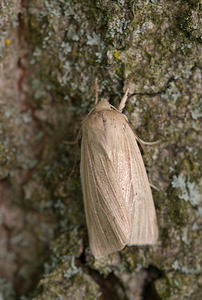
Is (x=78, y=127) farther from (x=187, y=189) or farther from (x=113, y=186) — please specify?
(x=187, y=189)

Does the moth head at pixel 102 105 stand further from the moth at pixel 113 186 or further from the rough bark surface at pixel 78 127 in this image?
the rough bark surface at pixel 78 127

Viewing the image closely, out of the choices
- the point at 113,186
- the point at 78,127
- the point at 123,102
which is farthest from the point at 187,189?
the point at 78,127

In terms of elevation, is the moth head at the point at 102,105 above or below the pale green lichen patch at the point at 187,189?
above

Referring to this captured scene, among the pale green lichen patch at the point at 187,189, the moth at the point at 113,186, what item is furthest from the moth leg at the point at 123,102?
the pale green lichen patch at the point at 187,189

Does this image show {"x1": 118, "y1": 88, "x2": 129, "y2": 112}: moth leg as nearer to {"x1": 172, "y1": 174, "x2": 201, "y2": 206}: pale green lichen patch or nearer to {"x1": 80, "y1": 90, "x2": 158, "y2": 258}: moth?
{"x1": 80, "y1": 90, "x2": 158, "y2": 258}: moth

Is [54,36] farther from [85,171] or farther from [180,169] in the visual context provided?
[180,169]

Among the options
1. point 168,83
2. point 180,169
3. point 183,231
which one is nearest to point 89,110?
point 168,83

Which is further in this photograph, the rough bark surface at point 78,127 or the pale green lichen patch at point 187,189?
the pale green lichen patch at point 187,189
